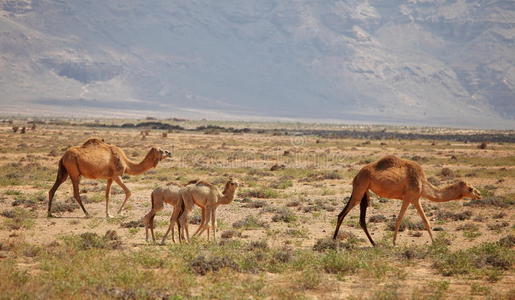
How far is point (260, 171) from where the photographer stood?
1307 inches

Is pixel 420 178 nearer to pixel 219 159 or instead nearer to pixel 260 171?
pixel 260 171

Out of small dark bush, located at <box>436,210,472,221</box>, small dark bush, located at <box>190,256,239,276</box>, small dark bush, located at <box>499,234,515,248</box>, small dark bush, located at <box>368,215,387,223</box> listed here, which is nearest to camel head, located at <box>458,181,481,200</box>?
small dark bush, located at <box>499,234,515,248</box>

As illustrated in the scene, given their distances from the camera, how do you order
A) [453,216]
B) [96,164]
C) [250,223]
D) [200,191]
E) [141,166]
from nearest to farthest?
[200,191] → [250,223] → [96,164] → [141,166] → [453,216]

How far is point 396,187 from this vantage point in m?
14.8

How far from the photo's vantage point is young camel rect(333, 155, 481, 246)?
579 inches

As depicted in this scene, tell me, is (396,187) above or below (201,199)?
above

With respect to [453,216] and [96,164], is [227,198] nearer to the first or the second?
[96,164]

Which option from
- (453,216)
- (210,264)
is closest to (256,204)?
(453,216)

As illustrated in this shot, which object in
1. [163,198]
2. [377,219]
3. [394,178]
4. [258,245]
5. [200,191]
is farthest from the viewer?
[377,219]

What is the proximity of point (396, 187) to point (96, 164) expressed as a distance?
27.2 feet

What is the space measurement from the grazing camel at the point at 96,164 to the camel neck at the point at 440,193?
24.8 feet

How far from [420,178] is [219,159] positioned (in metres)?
27.3

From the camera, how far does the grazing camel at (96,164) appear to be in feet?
60.9

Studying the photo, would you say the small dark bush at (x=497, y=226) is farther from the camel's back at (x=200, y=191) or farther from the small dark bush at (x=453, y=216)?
the camel's back at (x=200, y=191)
